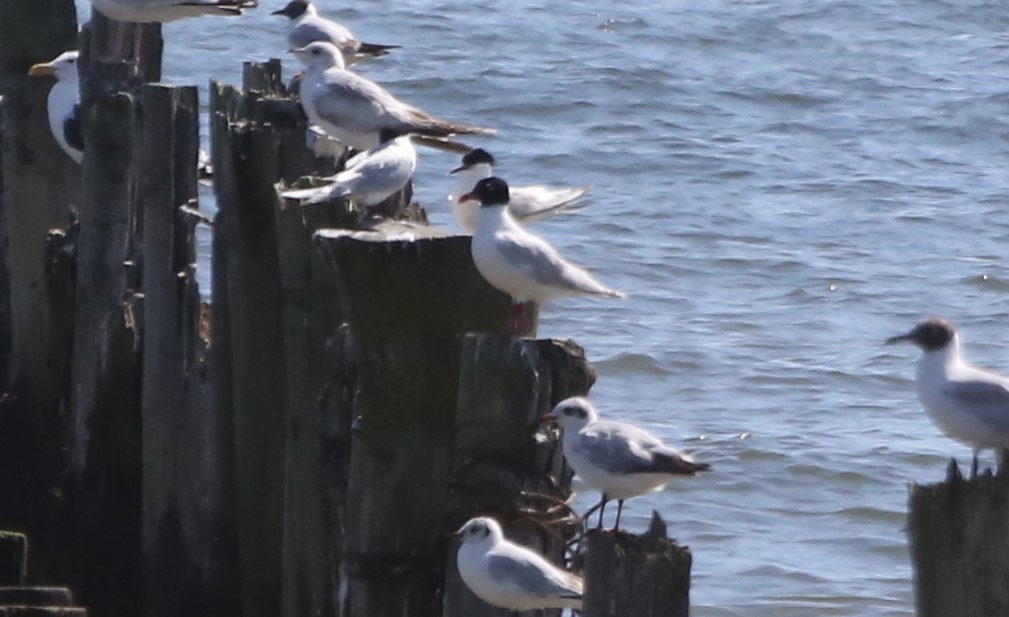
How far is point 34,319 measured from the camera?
8539 millimetres

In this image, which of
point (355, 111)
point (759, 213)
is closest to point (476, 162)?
point (355, 111)

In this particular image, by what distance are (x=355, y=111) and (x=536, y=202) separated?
2.77 feet

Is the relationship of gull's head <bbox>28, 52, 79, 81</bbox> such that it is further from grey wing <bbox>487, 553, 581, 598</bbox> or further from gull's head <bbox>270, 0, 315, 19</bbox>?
grey wing <bbox>487, 553, 581, 598</bbox>

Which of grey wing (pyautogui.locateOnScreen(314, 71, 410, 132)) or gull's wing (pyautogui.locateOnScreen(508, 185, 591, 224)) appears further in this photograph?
grey wing (pyautogui.locateOnScreen(314, 71, 410, 132))

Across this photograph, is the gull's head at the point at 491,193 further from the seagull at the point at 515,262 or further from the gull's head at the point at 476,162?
the gull's head at the point at 476,162

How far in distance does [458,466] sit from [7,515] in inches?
148


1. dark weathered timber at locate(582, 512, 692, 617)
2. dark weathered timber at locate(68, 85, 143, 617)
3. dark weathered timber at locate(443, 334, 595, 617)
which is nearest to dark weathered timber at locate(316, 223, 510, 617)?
dark weathered timber at locate(443, 334, 595, 617)

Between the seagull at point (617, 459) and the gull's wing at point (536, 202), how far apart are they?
2.43 metres

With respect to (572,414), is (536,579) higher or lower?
lower

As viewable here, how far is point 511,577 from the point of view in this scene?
4844 mm

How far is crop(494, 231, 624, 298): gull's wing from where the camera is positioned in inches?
217

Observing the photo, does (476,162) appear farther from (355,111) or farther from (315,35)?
(315,35)

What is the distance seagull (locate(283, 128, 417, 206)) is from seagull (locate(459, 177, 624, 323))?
1.02 ft

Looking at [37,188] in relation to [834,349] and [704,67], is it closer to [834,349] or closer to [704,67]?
[834,349]
